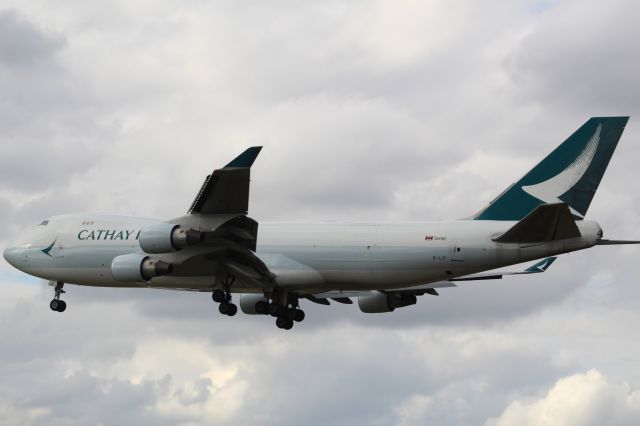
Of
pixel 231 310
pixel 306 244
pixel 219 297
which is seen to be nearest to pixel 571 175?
A: pixel 306 244

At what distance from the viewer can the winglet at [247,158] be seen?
48.8 meters

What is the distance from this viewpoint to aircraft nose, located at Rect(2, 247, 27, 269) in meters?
64.3

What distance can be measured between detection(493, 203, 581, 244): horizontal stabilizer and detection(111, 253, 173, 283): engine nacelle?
15591 mm

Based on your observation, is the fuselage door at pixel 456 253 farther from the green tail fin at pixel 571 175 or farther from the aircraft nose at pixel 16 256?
the aircraft nose at pixel 16 256

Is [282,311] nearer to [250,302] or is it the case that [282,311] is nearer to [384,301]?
[250,302]

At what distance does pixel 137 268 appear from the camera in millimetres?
56094

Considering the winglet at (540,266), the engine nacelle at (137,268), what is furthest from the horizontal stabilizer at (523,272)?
the engine nacelle at (137,268)

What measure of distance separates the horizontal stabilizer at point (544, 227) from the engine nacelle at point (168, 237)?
43.6ft

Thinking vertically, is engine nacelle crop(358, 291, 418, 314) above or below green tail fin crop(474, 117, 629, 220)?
below

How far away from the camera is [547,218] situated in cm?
4984

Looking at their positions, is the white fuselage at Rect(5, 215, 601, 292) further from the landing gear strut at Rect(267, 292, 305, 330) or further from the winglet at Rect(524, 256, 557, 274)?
the winglet at Rect(524, 256, 557, 274)

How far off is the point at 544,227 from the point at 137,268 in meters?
18.6

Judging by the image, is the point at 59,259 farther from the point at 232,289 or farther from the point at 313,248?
the point at 313,248

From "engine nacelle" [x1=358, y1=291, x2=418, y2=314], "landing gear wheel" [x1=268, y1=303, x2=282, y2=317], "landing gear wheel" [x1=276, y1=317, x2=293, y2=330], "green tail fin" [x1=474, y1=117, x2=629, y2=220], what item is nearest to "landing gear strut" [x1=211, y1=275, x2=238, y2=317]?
"landing gear wheel" [x1=268, y1=303, x2=282, y2=317]
